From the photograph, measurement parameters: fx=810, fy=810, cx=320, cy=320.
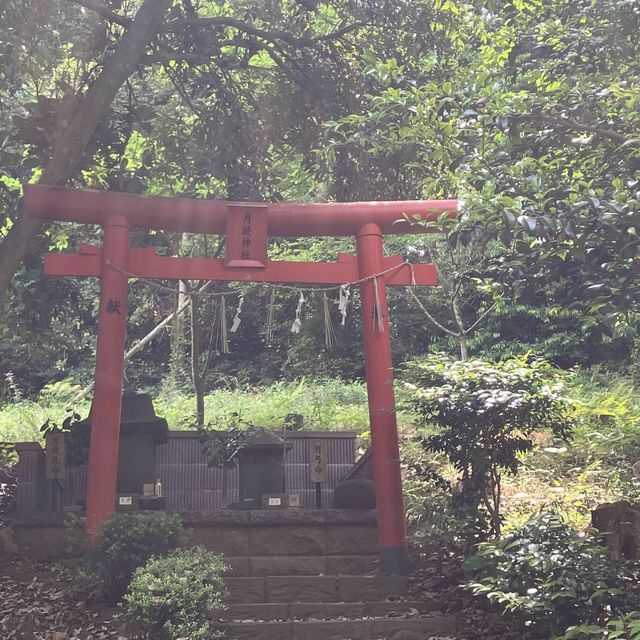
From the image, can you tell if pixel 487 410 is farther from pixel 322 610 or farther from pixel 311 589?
pixel 311 589

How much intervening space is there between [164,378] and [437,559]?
31.5 feet

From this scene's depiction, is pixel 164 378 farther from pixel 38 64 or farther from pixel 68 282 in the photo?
pixel 38 64

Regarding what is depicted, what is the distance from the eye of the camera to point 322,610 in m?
6.59

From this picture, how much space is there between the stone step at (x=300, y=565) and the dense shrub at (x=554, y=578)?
241 cm

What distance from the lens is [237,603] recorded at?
684 centimetres

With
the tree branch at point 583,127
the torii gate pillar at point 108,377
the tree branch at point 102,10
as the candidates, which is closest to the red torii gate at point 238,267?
the torii gate pillar at point 108,377

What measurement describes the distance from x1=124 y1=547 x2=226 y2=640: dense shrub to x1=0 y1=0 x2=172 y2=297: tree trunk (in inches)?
104

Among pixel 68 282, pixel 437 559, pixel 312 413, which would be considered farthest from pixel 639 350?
pixel 68 282

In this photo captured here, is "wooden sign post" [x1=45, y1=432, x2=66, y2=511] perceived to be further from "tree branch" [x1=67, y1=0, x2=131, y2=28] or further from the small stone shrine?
"tree branch" [x1=67, y1=0, x2=131, y2=28]

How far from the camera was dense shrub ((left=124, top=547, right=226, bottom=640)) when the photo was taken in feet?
17.4

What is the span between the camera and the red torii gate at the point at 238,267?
756 cm

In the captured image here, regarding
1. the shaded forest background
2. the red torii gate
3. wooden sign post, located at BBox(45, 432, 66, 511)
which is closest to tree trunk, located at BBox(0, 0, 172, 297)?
the shaded forest background

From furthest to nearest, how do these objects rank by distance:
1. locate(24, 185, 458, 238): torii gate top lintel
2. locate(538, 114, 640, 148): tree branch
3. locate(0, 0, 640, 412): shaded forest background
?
locate(24, 185, 458, 238): torii gate top lintel → locate(538, 114, 640, 148): tree branch → locate(0, 0, 640, 412): shaded forest background

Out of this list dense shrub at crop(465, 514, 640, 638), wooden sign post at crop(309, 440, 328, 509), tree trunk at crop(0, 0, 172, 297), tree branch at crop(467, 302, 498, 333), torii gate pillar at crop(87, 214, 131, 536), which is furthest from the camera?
tree branch at crop(467, 302, 498, 333)
